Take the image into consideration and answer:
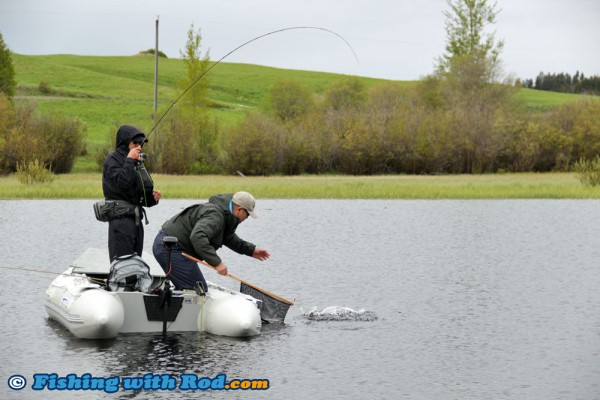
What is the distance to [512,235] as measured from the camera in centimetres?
2494

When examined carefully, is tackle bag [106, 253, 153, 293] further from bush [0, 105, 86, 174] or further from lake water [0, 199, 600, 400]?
bush [0, 105, 86, 174]

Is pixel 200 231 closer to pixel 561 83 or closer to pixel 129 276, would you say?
pixel 129 276

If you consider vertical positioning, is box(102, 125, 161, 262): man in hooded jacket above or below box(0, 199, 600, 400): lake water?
above

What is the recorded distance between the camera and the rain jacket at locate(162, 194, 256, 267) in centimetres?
1134

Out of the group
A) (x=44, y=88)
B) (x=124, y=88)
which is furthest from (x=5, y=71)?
(x=124, y=88)

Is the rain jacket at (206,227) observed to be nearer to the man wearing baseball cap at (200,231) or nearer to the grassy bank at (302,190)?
the man wearing baseball cap at (200,231)

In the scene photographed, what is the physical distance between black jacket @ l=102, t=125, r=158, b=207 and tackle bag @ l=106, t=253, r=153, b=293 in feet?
2.52

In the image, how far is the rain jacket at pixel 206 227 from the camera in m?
11.3

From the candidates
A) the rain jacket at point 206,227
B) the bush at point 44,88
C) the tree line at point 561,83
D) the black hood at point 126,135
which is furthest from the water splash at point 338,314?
the tree line at point 561,83

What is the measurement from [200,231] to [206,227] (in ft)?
0.25

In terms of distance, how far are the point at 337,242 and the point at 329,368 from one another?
1264cm

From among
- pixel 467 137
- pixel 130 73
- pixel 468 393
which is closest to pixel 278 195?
pixel 467 137

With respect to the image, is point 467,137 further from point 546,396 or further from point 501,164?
point 546,396

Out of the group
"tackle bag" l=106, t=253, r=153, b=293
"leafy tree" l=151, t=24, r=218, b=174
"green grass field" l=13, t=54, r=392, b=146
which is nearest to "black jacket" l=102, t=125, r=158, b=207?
"tackle bag" l=106, t=253, r=153, b=293
